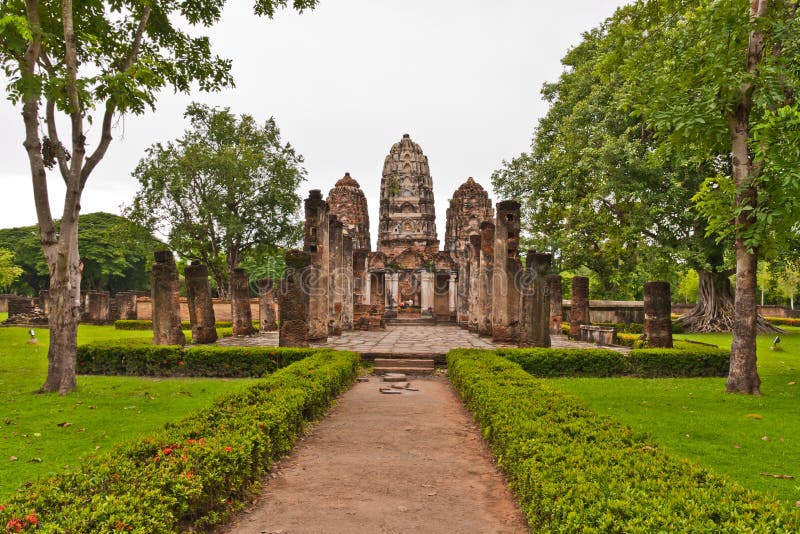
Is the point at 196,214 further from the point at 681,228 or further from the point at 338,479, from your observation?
the point at 338,479

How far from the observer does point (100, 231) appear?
45.8m

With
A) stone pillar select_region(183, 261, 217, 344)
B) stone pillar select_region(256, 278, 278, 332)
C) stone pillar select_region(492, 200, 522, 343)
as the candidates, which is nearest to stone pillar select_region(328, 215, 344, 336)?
stone pillar select_region(256, 278, 278, 332)

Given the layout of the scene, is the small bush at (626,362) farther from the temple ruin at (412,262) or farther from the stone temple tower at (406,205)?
the stone temple tower at (406,205)

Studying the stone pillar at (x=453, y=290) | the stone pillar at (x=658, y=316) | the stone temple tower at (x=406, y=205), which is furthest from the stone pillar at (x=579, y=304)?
the stone temple tower at (x=406, y=205)

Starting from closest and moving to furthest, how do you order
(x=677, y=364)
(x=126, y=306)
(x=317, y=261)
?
(x=677, y=364), (x=317, y=261), (x=126, y=306)

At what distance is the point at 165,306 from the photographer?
1394 centimetres

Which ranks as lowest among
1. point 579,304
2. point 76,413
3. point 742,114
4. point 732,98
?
point 76,413

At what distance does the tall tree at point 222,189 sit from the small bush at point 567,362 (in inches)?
884

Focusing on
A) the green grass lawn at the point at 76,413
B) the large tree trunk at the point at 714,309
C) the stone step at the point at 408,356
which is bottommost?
the green grass lawn at the point at 76,413

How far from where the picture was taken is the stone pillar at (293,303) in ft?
44.7

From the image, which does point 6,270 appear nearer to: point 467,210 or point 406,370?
point 467,210

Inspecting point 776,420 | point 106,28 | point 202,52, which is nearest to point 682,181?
point 776,420

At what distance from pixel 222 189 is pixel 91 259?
19393 mm

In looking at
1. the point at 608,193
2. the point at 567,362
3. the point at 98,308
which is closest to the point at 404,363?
the point at 567,362
